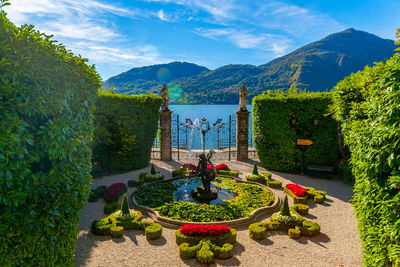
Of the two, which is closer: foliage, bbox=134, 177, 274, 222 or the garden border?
the garden border

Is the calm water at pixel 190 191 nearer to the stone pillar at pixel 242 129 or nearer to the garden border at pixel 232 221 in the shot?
the garden border at pixel 232 221

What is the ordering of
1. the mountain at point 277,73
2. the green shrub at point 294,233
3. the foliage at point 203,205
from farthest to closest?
the mountain at point 277,73
the foliage at point 203,205
the green shrub at point 294,233

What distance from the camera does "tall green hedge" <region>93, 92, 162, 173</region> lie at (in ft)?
48.0

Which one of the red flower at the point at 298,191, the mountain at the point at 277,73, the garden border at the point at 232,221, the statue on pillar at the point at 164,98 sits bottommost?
the garden border at the point at 232,221

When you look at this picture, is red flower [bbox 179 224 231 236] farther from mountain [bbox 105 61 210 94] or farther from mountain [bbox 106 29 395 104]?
mountain [bbox 105 61 210 94]

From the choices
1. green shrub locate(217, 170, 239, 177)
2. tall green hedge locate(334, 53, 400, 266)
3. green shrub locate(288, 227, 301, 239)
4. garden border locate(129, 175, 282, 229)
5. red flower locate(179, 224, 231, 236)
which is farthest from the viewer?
green shrub locate(217, 170, 239, 177)

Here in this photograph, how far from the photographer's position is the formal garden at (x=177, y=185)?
3.35 m

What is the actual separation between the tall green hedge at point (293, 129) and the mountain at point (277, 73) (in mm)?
83991

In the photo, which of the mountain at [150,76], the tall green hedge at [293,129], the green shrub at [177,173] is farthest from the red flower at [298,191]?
the mountain at [150,76]

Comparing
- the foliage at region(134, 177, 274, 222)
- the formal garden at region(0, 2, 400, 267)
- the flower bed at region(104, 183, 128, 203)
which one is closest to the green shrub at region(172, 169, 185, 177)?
the formal garden at region(0, 2, 400, 267)

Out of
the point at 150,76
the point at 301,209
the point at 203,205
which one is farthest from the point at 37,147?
the point at 150,76

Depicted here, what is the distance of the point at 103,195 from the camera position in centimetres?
1070

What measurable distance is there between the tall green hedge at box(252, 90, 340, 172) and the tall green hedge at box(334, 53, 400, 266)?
9.25 m

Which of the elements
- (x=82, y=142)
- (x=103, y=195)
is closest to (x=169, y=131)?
(x=103, y=195)
